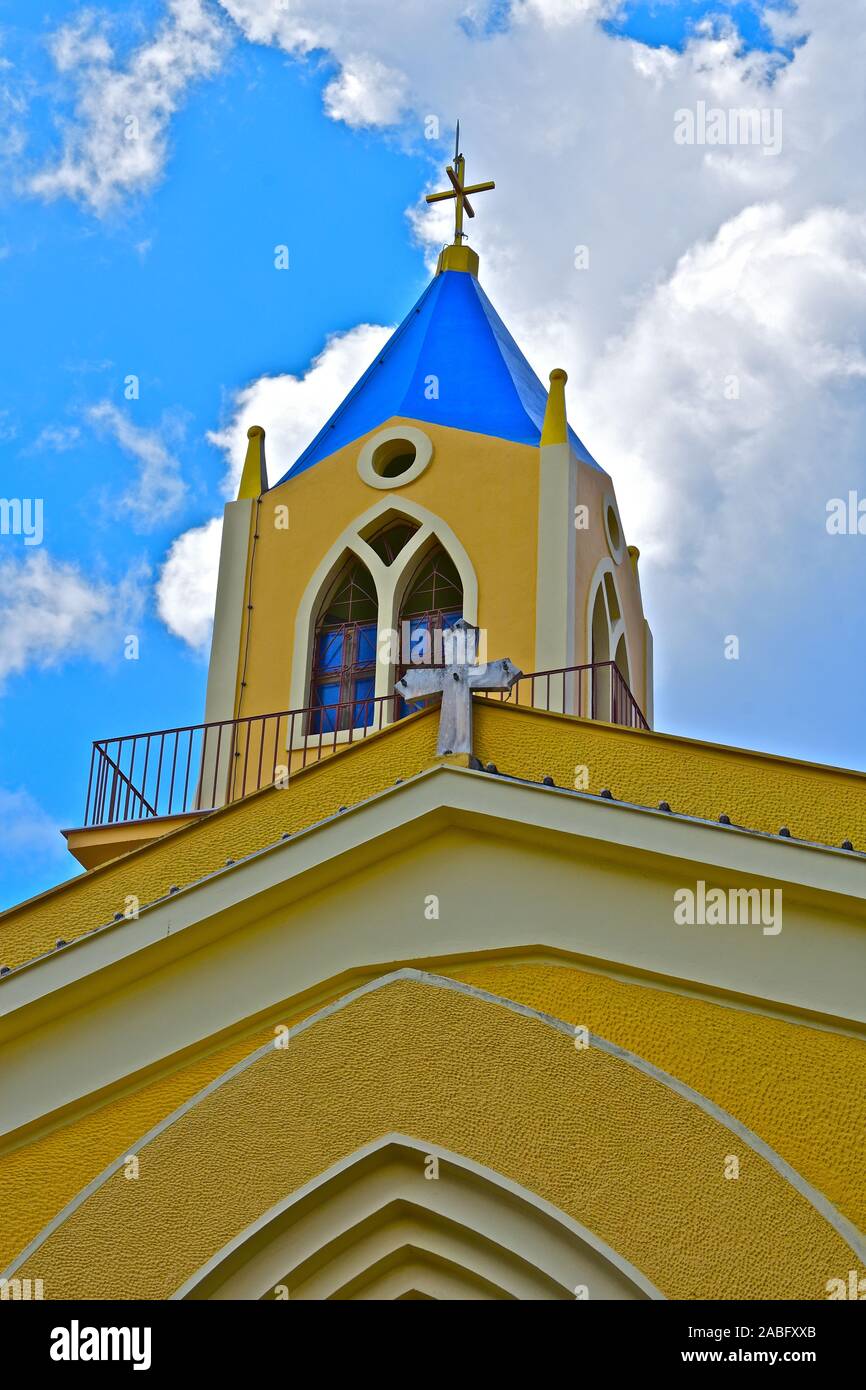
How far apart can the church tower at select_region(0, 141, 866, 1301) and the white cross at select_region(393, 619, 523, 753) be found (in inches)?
0.8

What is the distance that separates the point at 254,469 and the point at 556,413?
337 centimetres

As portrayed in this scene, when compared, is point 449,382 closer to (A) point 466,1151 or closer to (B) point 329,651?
(B) point 329,651

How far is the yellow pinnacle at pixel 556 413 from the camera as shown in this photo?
1617 cm

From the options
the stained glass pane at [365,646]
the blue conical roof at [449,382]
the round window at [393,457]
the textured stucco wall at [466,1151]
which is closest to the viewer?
the textured stucco wall at [466,1151]

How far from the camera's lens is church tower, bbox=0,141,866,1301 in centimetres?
693

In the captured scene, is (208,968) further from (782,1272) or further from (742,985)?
(782,1272)

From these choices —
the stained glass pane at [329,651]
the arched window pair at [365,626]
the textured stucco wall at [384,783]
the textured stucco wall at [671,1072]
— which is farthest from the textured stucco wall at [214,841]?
the stained glass pane at [329,651]

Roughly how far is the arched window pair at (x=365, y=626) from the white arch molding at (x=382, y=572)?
0.10 meters

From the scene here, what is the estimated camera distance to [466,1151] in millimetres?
7184

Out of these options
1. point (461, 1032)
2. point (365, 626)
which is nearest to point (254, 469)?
point (365, 626)

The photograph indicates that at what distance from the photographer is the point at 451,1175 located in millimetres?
7258

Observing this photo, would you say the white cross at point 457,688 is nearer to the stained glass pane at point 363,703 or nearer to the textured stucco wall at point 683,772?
the textured stucco wall at point 683,772

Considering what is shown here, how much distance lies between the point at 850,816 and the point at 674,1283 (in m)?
2.46
